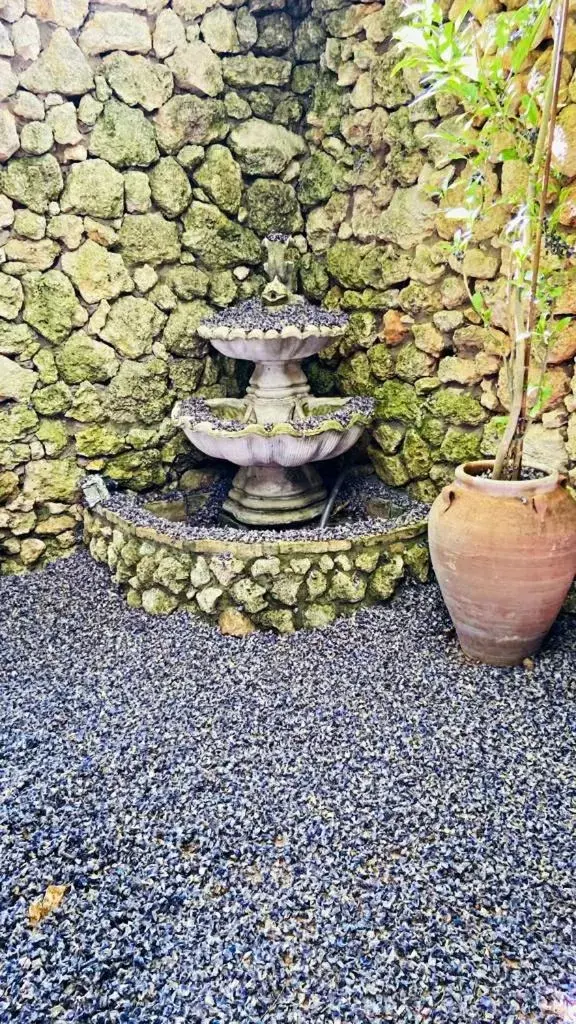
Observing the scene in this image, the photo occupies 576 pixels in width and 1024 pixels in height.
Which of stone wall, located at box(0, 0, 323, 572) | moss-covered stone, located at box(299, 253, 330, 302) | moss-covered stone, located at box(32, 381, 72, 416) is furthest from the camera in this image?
moss-covered stone, located at box(299, 253, 330, 302)

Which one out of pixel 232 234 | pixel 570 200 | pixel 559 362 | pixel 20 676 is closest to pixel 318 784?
pixel 20 676

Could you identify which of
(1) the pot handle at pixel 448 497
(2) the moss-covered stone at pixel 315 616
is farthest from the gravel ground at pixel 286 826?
(1) the pot handle at pixel 448 497

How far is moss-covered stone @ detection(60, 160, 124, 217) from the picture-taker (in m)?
2.56

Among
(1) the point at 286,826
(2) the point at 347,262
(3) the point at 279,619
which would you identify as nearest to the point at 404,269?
(2) the point at 347,262

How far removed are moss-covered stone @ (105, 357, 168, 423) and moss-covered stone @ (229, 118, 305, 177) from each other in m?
0.90

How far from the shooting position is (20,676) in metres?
2.13

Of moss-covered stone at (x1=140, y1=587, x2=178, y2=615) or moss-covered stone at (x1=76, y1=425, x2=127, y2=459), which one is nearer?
moss-covered stone at (x1=140, y1=587, x2=178, y2=615)

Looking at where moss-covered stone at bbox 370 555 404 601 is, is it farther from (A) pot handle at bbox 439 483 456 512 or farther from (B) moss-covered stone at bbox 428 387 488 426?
(B) moss-covered stone at bbox 428 387 488 426

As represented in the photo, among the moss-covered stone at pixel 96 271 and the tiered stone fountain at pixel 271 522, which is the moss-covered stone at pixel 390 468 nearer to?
the tiered stone fountain at pixel 271 522

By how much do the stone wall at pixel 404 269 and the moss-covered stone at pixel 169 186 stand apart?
0.54 meters

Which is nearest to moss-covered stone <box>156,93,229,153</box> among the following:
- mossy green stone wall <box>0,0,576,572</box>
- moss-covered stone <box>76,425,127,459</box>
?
mossy green stone wall <box>0,0,576,572</box>

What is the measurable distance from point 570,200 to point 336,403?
1.10 meters

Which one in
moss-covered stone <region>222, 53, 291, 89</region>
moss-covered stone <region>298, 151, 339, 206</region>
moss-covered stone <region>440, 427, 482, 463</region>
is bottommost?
moss-covered stone <region>440, 427, 482, 463</region>

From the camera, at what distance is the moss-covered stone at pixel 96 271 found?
2.64 m
